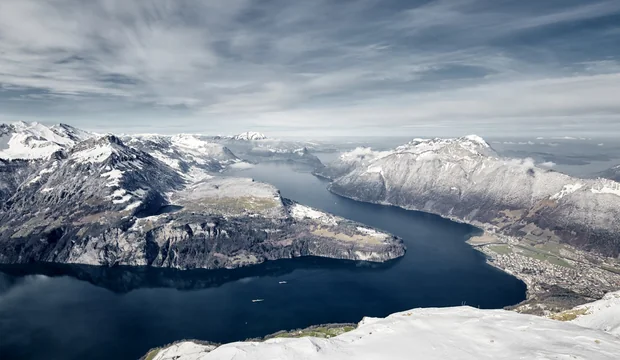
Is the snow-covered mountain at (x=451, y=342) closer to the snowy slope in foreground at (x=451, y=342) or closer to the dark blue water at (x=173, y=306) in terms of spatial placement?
the snowy slope in foreground at (x=451, y=342)

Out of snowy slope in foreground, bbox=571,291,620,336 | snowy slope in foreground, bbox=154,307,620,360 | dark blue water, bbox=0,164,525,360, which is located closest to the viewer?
snowy slope in foreground, bbox=154,307,620,360

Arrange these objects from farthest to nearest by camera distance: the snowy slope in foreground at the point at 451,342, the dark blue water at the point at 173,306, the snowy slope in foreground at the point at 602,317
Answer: the dark blue water at the point at 173,306, the snowy slope in foreground at the point at 602,317, the snowy slope in foreground at the point at 451,342

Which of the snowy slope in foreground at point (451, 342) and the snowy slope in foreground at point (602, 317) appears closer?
the snowy slope in foreground at point (451, 342)

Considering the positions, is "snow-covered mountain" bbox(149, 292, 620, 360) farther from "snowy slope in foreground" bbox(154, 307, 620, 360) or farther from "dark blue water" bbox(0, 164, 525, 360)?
"dark blue water" bbox(0, 164, 525, 360)

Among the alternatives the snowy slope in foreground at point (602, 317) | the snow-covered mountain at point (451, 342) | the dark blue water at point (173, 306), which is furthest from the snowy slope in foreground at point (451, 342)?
the dark blue water at point (173, 306)

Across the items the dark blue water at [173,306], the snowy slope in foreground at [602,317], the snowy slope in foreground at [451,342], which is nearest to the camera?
the snowy slope in foreground at [451,342]

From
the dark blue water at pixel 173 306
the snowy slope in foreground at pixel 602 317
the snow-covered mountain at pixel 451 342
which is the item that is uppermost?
the snow-covered mountain at pixel 451 342

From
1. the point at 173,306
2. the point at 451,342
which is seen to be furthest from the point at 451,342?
the point at 173,306

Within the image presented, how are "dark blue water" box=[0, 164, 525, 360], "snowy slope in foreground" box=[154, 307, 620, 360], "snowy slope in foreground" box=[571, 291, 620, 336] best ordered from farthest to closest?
1. "dark blue water" box=[0, 164, 525, 360]
2. "snowy slope in foreground" box=[571, 291, 620, 336]
3. "snowy slope in foreground" box=[154, 307, 620, 360]

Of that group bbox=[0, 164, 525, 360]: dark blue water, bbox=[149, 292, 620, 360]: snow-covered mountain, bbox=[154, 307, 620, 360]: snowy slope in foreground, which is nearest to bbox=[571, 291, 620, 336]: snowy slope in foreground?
bbox=[149, 292, 620, 360]: snow-covered mountain

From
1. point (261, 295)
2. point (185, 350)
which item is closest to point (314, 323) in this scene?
point (261, 295)

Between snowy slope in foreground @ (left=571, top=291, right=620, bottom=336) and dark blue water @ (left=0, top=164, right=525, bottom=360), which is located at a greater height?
snowy slope in foreground @ (left=571, top=291, right=620, bottom=336)
